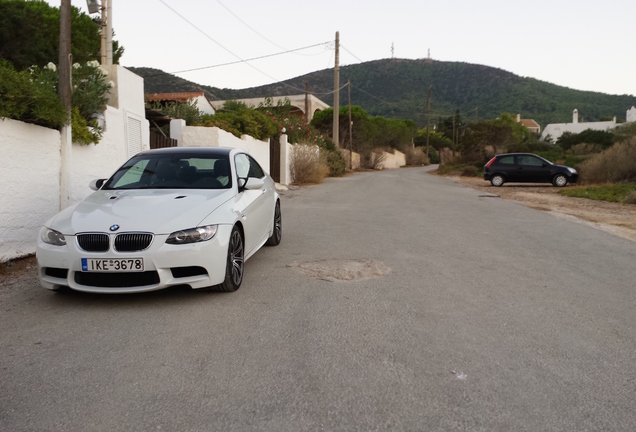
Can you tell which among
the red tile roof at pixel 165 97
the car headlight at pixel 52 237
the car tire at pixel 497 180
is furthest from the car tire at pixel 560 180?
the car headlight at pixel 52 237

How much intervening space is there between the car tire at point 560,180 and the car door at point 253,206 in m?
19.8

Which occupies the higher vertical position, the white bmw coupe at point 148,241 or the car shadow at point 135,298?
the white bmw coupe at point 148,241

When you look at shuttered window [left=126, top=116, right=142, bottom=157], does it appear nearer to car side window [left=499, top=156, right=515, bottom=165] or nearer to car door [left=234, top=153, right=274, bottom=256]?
→ car door [left=234, top=153, right=274, bottom=256]

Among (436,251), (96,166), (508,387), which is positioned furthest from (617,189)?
(508,387)

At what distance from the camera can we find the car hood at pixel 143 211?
16.8 feet

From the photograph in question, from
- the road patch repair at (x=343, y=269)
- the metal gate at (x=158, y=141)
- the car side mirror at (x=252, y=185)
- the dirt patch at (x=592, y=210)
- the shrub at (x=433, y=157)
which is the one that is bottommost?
the road patch repair at (x=343, y=269)

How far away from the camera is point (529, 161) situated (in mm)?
25078

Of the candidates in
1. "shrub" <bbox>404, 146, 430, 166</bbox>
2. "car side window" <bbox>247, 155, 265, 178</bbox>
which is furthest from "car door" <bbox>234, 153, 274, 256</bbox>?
"shrub" <bbox>404, 146, 430, 166</bbox>

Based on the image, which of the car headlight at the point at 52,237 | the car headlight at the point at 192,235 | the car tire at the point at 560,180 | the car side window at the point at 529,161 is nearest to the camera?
the car headlight at the point at 192,235

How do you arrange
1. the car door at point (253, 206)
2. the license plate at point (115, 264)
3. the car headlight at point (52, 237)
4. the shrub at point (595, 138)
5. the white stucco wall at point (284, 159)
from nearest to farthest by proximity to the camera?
the license plate at point (115, 264)
the car headlight at point (52, 237)
the car door at point (253, 206)
the white stucco wall at point (284, 159)
the shrub at point (595, 138)

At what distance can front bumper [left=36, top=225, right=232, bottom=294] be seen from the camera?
4.97 metres

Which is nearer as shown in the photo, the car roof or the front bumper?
the front bumper

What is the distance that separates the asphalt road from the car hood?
75 cm

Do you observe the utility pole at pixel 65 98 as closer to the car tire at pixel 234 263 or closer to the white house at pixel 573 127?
the car tire at pixel 234 263
